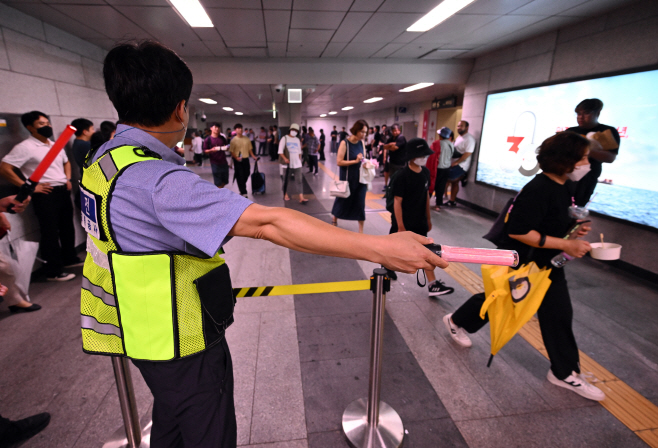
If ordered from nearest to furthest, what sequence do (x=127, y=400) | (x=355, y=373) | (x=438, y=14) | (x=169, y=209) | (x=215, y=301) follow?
(x=169, y=209), (x=215, y=301), (x=127, y=400), (x=355, y=373), (x=438, y=14)

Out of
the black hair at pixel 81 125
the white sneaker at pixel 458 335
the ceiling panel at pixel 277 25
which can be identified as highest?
the ceiling panel at pixel 277 25

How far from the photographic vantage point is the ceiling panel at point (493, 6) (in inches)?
165

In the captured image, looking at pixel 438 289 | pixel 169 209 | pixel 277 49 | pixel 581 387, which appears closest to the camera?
pixel 169 209

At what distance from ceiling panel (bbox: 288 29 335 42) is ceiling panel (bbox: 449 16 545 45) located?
2.40 m

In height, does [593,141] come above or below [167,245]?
above

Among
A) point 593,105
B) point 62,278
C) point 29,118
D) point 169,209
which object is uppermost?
point 593,105

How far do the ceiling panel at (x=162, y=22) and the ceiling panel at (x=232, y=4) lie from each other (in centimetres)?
57

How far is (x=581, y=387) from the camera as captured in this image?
7.34 feet

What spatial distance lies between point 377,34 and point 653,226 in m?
5.02

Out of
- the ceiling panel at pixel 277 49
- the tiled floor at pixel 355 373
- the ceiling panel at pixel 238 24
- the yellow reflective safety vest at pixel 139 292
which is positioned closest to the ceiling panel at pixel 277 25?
the ceiling panel at pixel 238 24

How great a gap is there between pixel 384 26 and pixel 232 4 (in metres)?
2.45

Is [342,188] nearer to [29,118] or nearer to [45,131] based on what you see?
[45,131]

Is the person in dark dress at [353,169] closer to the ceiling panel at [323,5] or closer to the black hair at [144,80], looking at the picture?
the ceiling panel at [323,5]

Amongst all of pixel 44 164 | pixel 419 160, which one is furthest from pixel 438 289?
pixel 44 164
